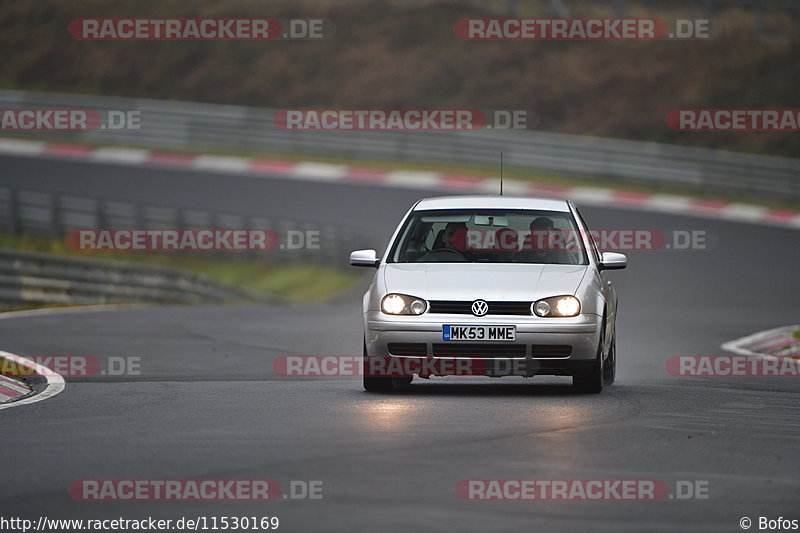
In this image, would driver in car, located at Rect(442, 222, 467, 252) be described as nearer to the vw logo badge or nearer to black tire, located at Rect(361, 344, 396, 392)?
the vw logo badge

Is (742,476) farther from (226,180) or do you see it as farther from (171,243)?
(226,180)

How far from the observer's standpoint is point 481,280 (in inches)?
475

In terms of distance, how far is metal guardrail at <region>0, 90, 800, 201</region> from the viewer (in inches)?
1687

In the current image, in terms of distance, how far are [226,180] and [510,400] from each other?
31.5m

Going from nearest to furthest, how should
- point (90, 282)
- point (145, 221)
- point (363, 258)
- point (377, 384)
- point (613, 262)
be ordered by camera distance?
1. point (377, 384)
2. point (363, 258)
3. point (613, 262)
4. point (90, 282)
5. point (145, 221)

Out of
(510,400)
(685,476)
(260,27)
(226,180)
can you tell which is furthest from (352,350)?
(260,27)

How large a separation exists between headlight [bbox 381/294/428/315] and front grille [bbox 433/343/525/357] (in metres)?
Answer: 0.34

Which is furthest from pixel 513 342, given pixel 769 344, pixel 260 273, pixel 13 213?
pixel 260 273

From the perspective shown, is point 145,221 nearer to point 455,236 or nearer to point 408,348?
point 455,236

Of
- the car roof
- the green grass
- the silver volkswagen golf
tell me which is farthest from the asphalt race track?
the green grass

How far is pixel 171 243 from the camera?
1474 inches

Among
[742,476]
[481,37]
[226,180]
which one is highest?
[481,37]

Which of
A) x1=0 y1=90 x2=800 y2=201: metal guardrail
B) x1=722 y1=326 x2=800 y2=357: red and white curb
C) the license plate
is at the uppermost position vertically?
x1=0 y1=90 x2=800 y2=201: metal guardrail

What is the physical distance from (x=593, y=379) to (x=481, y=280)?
1.14 meters
